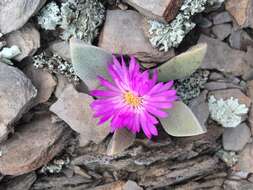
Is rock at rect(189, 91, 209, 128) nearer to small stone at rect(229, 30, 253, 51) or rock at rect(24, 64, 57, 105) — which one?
small stone at rect(229, 30, 253, 51)

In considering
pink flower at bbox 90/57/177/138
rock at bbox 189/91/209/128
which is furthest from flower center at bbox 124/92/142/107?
rock at bbox 189/91/209/128

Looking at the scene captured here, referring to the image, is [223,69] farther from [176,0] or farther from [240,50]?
[176,0]

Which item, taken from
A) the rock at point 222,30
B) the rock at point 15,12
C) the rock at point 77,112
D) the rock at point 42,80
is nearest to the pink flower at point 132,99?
the rock at point 77,112

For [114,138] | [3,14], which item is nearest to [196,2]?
[114,138]

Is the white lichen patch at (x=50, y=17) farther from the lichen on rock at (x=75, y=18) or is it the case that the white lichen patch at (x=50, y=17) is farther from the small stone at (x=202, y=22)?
the small stone at (x=202, y=22)

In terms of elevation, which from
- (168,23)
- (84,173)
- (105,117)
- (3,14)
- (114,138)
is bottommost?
(84,173)

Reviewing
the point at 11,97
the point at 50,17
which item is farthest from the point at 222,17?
the point at 11,97
